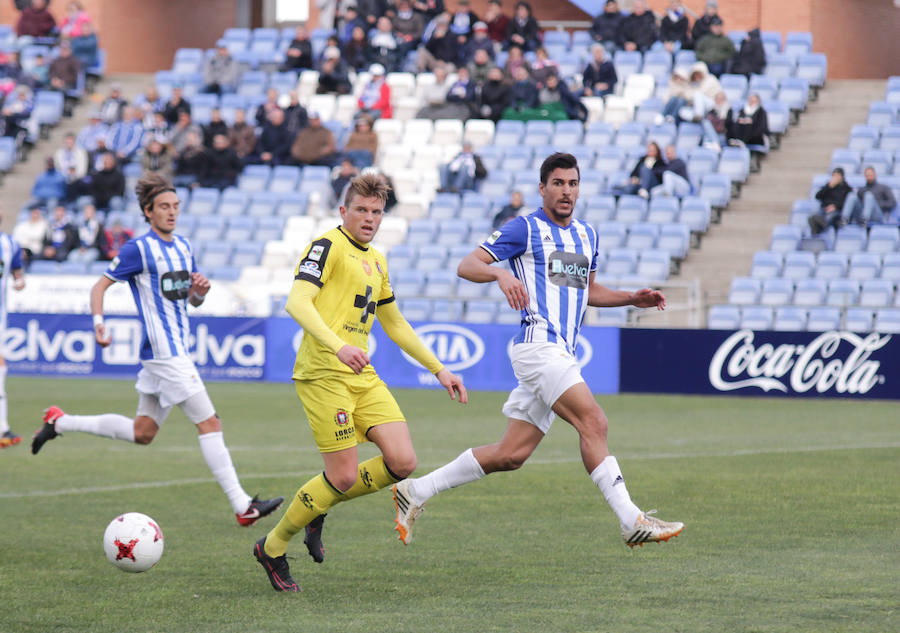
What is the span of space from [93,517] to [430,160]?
16243 millimetres

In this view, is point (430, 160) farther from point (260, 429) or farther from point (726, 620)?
point (726, 620)

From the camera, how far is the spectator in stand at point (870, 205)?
65.8 ft

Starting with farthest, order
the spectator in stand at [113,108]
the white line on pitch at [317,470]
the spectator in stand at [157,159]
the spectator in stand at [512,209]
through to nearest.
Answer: the spectator in stand at [113,108], the spectator in stand at [157,159], the spectator in stand at [512,209], the white line on pitch at [317,470]

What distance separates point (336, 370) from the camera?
6531 mm

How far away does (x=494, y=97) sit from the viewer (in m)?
24.3

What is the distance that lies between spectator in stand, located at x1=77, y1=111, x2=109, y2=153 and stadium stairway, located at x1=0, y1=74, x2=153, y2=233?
1.59 meters

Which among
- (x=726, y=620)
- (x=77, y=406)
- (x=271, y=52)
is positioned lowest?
(x=77, y=406)

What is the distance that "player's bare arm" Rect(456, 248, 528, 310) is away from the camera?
6605 mm

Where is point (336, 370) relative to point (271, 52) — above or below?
below

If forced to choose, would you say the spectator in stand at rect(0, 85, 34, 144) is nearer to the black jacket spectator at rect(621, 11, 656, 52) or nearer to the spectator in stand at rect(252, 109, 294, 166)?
the spectator in stand at rect(252, 109, 294, 166)

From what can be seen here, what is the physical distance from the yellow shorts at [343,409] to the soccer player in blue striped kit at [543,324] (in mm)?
662

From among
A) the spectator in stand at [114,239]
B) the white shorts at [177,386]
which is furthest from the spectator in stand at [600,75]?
the white shorts at [177,386]

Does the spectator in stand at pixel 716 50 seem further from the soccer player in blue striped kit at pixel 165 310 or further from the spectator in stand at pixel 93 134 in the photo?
the soccer player in blue striped kit at pixel 165 310

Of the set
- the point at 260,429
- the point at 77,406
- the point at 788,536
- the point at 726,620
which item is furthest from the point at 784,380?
the point at 726,620
